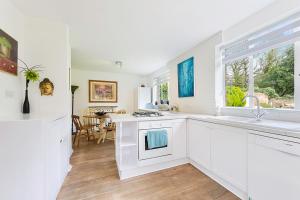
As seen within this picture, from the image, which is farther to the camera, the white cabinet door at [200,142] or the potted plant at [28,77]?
the white cabinet door at [200,142]

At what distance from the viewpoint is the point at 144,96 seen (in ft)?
18.7

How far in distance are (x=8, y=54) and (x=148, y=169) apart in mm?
2437

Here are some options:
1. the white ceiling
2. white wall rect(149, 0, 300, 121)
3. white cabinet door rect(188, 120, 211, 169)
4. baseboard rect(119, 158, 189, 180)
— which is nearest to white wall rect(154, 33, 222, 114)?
white wall rect(149, 0, 300, 121)

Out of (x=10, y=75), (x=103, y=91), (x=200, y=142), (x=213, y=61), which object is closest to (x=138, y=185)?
(x=200, y=142)

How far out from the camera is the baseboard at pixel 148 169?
2061mm

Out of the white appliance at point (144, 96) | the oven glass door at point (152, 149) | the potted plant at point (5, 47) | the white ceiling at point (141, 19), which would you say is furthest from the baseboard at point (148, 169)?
the white appliance at point (144, 96)

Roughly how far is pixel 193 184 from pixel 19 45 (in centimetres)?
307

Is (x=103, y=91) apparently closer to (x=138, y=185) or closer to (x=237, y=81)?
(x=138, y=185)

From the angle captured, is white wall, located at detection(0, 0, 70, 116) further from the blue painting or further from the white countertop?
the blue painting

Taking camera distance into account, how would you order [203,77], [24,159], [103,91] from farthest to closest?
[103,91] → [203,77] → [24,159]

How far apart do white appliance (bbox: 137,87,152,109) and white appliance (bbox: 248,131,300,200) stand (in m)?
4.31

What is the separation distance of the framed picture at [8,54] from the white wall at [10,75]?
0.21 feet

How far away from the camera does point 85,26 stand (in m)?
2.24

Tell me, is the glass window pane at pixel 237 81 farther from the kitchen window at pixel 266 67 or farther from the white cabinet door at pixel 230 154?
the white cabinet door at pixel 230 154
